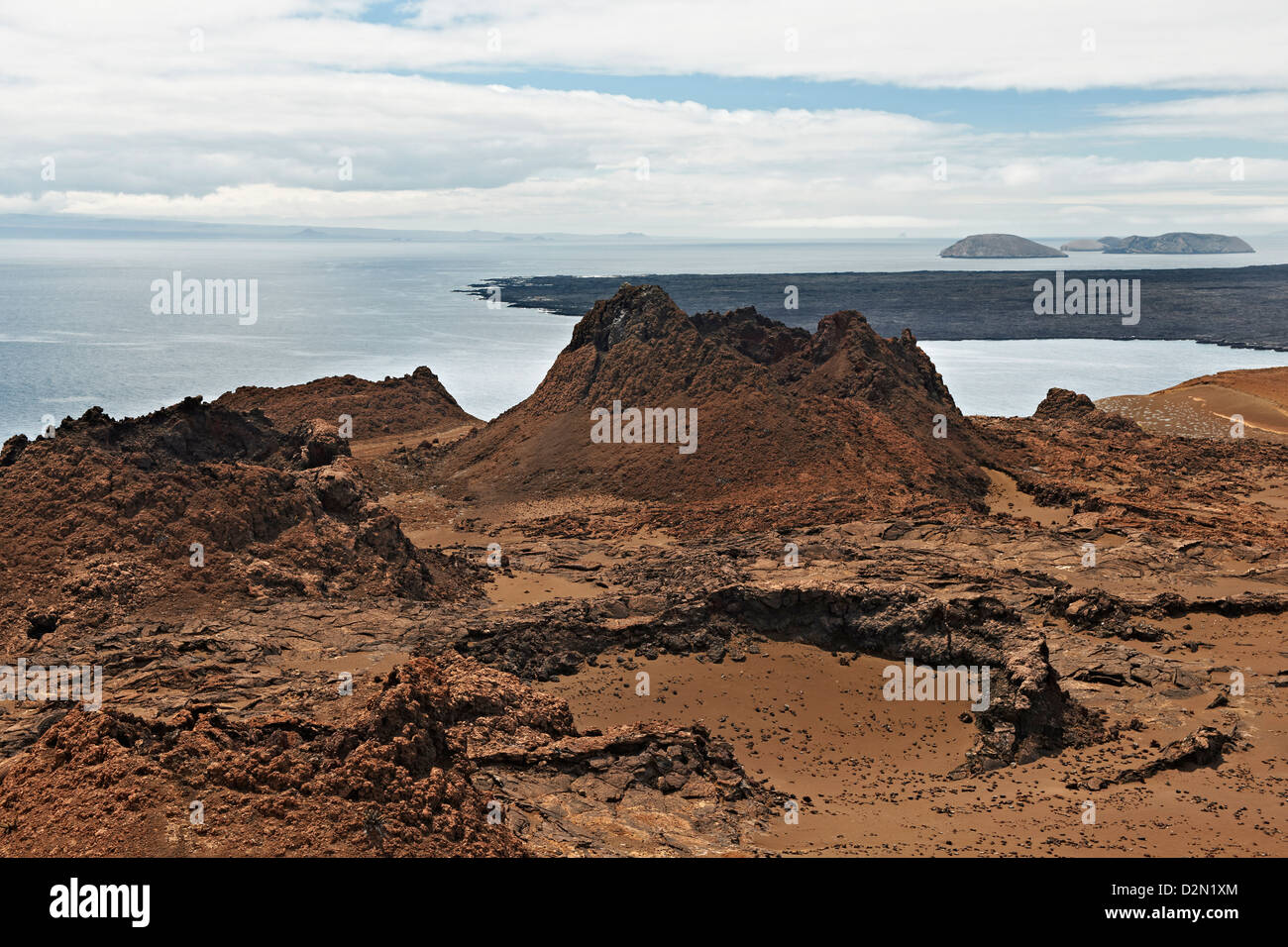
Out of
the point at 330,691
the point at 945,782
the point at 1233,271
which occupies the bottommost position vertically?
the point at 945,782

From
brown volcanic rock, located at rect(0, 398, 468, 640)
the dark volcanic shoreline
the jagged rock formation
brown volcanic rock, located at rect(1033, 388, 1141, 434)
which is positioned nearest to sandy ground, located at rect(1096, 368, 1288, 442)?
brown volcanic rock, located at rect(1033, 388, 1141, 434)

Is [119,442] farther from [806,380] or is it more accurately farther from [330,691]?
[806,380]

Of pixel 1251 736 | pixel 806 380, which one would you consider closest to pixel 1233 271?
pixel 806 380

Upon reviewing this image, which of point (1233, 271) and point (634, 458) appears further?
point (1233, 271)

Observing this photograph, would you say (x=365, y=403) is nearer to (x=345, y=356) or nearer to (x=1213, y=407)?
(x=345, y=356)

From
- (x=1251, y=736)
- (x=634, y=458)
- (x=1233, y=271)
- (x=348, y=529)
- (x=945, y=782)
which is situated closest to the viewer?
(x=945, y=782)

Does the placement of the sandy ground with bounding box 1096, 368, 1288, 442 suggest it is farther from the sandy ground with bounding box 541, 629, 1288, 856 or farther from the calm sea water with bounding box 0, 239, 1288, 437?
the sandy ground with bounding box 541, 629, 1288, 856
